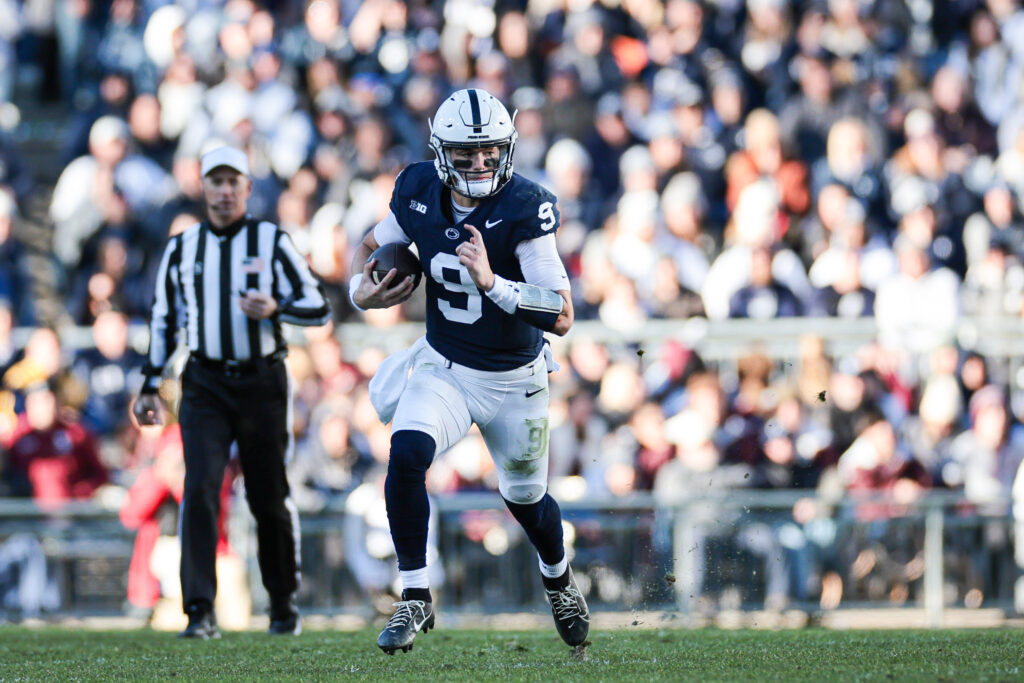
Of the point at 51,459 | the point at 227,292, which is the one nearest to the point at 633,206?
A: the point at 51,459

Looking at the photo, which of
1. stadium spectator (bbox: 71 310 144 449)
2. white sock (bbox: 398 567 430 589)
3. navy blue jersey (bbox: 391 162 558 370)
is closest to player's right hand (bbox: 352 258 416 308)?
navy blue jersey (bbox: 391 162 558 370)

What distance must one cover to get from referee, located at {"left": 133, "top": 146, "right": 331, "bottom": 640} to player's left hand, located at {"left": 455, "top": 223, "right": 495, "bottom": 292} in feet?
6.42

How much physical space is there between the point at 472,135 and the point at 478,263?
0.51 m

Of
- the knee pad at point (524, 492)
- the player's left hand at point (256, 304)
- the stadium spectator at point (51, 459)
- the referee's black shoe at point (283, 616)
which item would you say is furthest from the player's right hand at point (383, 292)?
the stadium spectator at point (51, 459)

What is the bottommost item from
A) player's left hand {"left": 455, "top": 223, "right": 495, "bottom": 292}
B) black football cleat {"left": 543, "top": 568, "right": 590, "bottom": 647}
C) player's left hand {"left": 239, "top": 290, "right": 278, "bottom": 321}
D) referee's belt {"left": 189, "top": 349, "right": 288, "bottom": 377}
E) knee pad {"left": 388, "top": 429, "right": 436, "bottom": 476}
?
black football cleat {"left": 543, "top": 568, "right": 590, "bottom": 647}

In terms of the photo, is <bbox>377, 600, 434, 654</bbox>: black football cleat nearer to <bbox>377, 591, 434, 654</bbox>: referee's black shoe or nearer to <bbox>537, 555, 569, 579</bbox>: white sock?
<bbox>377, 591, 434, 654</bbox>: referee's black shoe

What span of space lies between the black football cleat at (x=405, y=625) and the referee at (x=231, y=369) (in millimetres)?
1894

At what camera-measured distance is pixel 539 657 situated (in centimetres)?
589

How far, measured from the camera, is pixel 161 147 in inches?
491

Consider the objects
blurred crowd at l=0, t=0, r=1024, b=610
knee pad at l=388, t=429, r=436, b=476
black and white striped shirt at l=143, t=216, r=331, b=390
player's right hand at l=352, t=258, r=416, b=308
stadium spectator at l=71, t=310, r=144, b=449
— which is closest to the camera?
knee pad at l=388, t=429, r=436, b=476

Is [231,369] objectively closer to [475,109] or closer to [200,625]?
[200,625]

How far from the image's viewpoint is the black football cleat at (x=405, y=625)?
5312mm

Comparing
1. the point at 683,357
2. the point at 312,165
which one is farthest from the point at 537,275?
the point at 312,165

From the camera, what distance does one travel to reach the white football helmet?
5539 mm
